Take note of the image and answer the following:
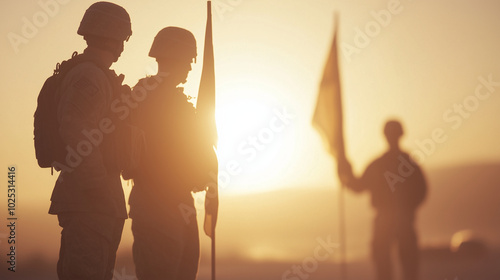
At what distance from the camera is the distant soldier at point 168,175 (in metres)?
8.60

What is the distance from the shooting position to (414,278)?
13.6 m

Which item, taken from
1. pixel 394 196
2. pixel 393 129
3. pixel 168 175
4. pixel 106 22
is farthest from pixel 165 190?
pixel 393 129

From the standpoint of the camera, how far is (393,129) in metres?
13.6

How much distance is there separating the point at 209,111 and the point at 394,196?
15.2ft

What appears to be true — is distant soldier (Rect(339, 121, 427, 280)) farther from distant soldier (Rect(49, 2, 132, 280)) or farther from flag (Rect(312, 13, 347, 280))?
distant soldier (Rect(49, 2, 132, 280))

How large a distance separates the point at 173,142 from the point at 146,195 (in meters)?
0.57

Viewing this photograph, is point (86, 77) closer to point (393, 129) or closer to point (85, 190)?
point (85, 190)

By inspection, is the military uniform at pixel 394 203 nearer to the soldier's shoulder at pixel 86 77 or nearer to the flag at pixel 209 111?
the flag at pixel 209 111

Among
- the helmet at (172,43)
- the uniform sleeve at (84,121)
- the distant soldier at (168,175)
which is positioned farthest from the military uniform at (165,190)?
the uniform sleeve at (84,121)

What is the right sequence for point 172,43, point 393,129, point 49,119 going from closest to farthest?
point 49,119 → point 172,43 → point 393,129

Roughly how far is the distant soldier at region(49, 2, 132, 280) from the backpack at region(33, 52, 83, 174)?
47 millimetres

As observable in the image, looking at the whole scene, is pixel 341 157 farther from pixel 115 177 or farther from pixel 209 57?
pixel 115 177

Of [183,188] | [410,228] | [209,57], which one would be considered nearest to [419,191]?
[410,228]

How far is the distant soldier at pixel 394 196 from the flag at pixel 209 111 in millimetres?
3837
